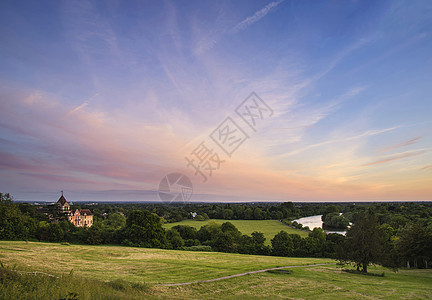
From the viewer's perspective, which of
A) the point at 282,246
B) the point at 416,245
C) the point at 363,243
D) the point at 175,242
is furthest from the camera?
the point at 175,242

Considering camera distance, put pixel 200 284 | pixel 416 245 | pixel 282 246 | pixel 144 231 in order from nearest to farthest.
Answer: pixel 200 284 → pixel 416 245 → pixel 282 246 → pixel 144 231

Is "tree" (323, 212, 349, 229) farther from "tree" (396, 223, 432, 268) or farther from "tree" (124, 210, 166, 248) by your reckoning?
"tree" (124, 210, 166, 248)

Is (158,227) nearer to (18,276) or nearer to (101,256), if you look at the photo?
(101,256)

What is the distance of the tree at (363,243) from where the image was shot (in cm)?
2936

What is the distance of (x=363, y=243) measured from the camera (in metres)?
29.8

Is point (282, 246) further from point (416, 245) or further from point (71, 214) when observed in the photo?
point (71, 214)

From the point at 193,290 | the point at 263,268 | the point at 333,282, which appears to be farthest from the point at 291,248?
the point at 193,290

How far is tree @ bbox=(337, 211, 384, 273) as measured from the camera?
96.3 feet

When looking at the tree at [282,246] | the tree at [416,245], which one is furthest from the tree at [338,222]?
the tree at [416,245]

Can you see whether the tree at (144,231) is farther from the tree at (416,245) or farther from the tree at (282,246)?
the tree at (416,245)

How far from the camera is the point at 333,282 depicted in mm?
23156

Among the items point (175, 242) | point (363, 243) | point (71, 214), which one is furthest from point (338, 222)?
point (71, 214)

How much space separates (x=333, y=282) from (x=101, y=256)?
1067 inches

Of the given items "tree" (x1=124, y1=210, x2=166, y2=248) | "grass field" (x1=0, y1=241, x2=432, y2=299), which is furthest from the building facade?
"grass field" (x1=0, y1=241, x2=432, y2=299)
